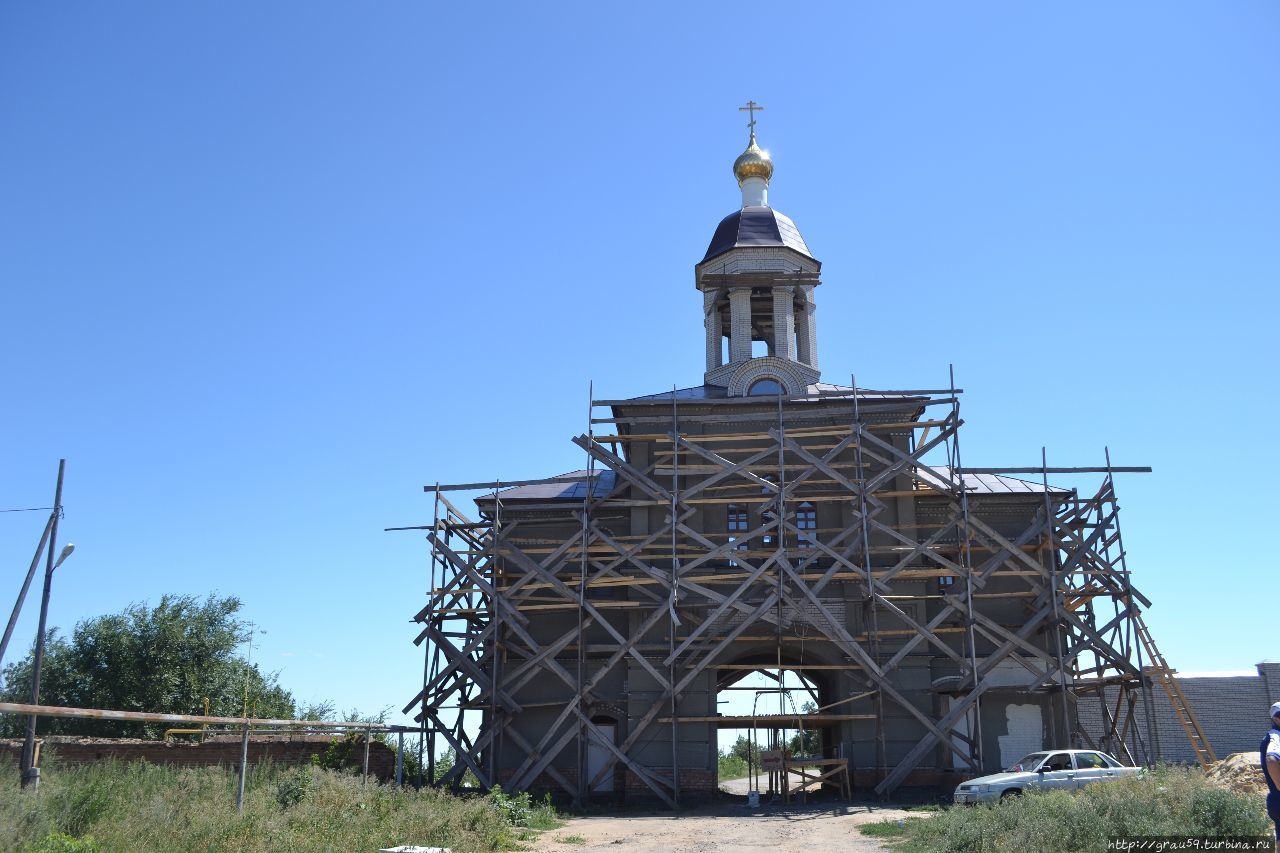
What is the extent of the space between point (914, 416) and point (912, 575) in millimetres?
4737

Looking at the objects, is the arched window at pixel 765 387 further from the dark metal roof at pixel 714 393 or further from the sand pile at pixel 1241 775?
the sand pile at pixel 1241 775

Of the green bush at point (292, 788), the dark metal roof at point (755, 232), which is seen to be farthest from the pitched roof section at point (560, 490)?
the green bush at point (292, 788)

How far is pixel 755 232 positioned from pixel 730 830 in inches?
725

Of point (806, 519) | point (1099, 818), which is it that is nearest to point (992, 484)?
point (806, 519)

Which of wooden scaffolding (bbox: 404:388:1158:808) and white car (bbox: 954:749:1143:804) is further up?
wooden scaffolding (bbox: 404:388:1158:808)

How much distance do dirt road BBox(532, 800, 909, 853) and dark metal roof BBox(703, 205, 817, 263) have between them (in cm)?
1608

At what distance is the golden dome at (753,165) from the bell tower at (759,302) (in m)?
1.52

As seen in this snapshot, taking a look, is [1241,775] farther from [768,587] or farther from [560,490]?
[560,490]

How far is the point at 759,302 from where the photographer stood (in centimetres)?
3197

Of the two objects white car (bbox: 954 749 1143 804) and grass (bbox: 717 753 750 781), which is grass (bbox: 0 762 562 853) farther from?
grass (bbox: 717 753 750 781)

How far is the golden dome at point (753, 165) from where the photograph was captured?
33500 millimetres

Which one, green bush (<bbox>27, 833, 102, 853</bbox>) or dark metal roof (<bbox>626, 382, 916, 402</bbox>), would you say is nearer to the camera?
green bush (<bbox>27, 833, 102, 853</bbox>)

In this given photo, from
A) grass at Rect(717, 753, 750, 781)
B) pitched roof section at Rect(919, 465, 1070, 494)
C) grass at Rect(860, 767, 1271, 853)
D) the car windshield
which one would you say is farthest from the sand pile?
grass at Rect(717, 753, 750, 781)

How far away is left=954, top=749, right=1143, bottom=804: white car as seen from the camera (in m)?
19.8
